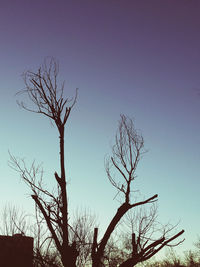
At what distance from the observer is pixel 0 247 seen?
13.7 m

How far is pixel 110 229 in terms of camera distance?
7.10 m

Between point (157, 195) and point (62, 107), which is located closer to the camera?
point (157, 195)

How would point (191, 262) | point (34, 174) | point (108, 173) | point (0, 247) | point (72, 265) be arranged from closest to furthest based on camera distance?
point (72, 265) → point (34, 174) → point (108, 173) → point (0, 247) → point (191, 262)

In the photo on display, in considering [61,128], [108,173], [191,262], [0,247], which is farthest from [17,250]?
[191,262]

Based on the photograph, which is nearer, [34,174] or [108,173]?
[34,174]

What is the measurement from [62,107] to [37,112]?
31.5 inches

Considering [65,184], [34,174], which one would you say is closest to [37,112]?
[34,174]

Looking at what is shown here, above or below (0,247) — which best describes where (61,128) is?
above

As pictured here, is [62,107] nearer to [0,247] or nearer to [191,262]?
[0,247]

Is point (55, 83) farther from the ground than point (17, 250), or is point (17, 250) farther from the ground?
point (55, 83)

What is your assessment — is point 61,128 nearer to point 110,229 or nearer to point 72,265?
point 110,229

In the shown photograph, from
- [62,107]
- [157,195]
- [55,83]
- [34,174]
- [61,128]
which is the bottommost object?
[157,195]

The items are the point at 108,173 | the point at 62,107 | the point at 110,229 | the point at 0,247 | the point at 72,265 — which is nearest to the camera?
the point at 72,265

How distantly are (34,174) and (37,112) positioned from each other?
1881mm
